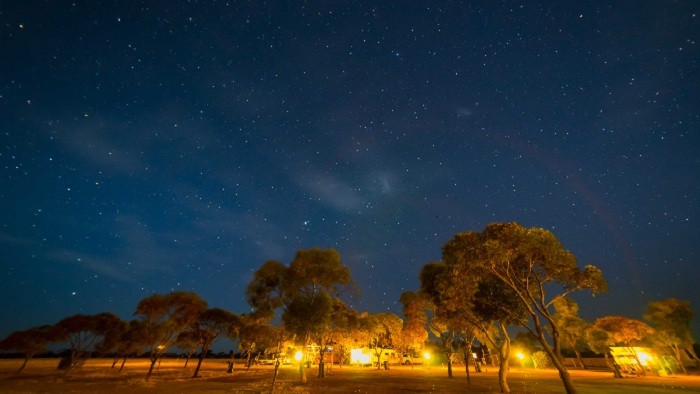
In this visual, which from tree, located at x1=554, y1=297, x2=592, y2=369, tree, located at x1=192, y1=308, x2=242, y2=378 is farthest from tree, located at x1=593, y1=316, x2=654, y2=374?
tree, located at x1=192, y1=308, x2=242, y2=378

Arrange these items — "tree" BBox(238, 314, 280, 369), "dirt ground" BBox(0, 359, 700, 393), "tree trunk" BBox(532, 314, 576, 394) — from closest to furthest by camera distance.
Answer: "tree trunk" BBox(532, 314, 576, 394) → "dirt ground" BBox(0, 359, 700, 393) → "tree" BBox(238, 314, 280, 369)

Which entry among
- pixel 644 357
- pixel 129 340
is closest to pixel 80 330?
pixel 129 340

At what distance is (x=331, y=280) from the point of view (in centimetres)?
4003

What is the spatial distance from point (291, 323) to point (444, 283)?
857 inches

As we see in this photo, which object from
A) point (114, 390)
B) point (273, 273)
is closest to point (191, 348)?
point (273, 273)

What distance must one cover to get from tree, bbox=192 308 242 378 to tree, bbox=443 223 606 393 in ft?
123

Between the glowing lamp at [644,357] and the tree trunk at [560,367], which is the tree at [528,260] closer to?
the tree trunk at [560,367]

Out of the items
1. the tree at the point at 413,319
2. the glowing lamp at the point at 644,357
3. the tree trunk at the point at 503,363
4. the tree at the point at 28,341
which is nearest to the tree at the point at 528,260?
the tree trunk at the point at 503,363

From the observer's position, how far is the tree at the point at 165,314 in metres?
37.0

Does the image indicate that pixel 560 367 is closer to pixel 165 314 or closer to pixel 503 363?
pixel 503 363

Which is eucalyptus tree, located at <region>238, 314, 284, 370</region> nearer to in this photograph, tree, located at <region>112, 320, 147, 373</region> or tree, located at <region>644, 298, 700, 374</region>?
tree, located at <region>112, 320, 147, 373</region>

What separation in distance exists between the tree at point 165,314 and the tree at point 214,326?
2.66 meters

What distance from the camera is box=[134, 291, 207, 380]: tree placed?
37.0 m

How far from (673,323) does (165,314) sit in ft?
235
